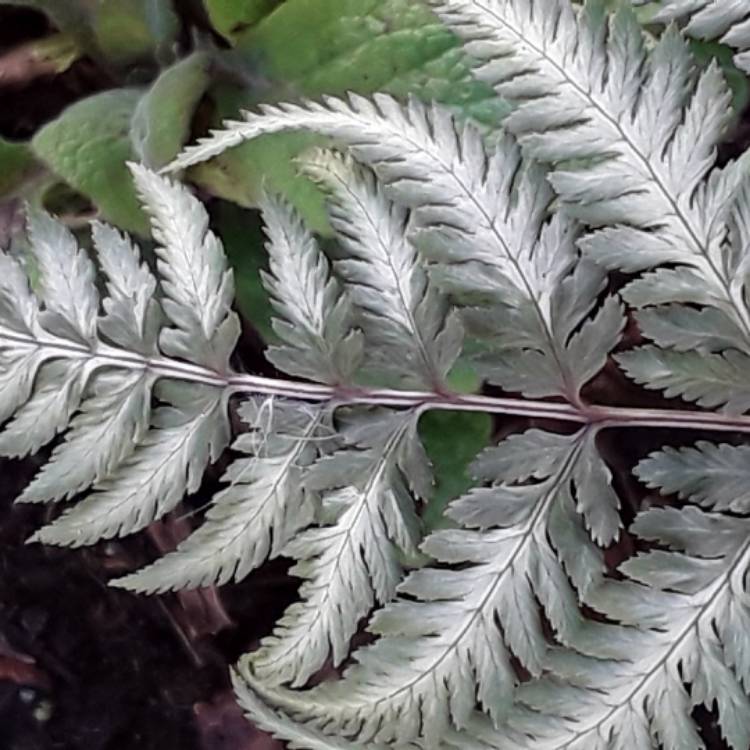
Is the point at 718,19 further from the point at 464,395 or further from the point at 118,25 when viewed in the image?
the point at 118,25

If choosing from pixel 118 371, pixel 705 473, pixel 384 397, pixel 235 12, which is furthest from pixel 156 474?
pixel 235 12

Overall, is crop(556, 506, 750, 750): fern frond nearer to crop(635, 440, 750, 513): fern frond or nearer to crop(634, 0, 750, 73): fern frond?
crop(635, 440, 750, 513): fern frond

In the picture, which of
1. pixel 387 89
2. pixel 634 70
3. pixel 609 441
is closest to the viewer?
pixel 634 70

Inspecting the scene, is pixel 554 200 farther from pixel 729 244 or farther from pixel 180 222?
pixel 180 222

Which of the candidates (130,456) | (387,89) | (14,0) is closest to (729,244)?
(387,89)

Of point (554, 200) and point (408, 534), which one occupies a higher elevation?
point (554, 200)

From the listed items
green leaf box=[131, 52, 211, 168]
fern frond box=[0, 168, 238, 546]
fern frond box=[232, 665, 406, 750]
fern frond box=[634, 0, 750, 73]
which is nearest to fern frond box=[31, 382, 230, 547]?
fern frond box=[0, 168, 238, 546]

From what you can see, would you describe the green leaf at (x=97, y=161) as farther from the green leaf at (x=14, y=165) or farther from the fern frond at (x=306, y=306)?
the fern frond at (x=306, y=306)

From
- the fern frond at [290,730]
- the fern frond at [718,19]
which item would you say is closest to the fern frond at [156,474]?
Answer: the fern frond at [290,730]
